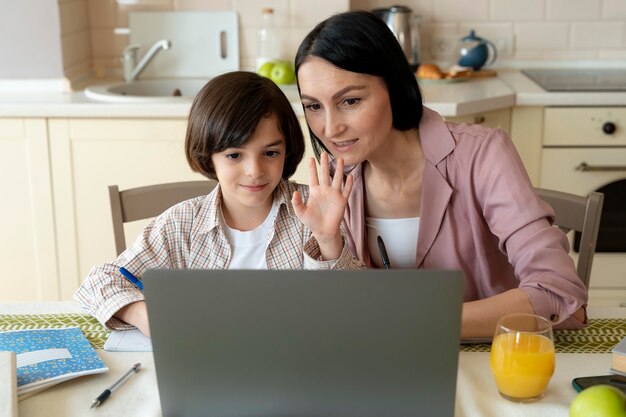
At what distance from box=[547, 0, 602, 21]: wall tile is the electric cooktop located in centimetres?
20

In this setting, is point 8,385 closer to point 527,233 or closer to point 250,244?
point 250,244

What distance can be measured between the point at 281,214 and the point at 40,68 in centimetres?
172

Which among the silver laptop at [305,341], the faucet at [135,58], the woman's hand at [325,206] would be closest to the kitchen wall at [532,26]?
the faucet at [135,58]

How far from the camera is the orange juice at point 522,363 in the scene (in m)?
1.12

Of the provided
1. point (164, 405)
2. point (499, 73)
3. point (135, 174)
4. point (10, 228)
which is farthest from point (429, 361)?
point (499, 73)

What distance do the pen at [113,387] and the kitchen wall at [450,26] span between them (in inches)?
81.4

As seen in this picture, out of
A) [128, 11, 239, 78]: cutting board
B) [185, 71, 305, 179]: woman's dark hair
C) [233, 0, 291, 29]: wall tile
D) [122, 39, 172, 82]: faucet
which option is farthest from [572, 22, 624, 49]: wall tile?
[185, 71, 305, 179]: woman's dark hair

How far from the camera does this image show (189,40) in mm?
3217

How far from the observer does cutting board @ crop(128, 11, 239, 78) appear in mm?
3176

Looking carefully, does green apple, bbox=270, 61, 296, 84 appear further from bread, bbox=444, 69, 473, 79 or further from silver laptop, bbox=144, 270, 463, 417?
silver laptop, bbox=144, 270, 463, 417

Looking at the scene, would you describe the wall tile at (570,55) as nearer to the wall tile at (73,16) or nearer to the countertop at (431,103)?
the countertop at (431,103)

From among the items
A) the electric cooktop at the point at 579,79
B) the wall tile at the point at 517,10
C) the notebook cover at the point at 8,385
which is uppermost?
the wall tile at the point at 517,10

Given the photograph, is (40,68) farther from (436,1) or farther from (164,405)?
(164,405)

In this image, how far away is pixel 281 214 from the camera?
161 cm
